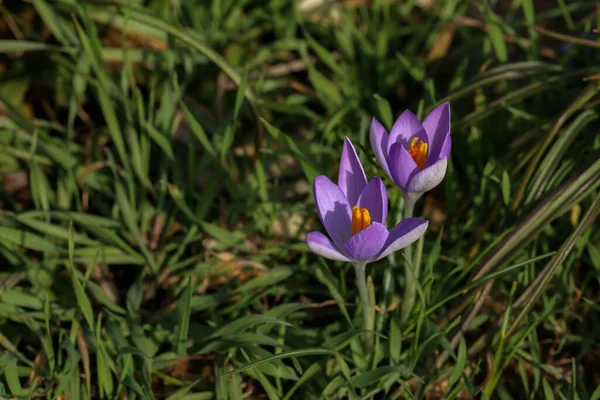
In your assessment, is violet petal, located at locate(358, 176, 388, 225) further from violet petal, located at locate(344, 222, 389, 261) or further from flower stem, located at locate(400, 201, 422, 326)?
flower stem, located at locate(400, 201, 422, 326)

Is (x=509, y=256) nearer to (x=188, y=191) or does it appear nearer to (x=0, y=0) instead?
(x=188, y=191)

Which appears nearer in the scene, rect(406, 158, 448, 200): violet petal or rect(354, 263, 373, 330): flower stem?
rect(406, 158, 448, 200): violet petal

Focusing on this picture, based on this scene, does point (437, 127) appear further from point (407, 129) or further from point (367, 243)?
point (367, 243)

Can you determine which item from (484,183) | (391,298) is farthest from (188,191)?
(484,183)

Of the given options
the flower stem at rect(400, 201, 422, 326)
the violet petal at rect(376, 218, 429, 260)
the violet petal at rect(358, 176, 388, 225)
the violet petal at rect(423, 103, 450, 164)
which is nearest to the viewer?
the violet petal at rect(376, 218, 429, 260)

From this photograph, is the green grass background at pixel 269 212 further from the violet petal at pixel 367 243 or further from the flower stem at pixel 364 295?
the violet petal at pixel 367 243

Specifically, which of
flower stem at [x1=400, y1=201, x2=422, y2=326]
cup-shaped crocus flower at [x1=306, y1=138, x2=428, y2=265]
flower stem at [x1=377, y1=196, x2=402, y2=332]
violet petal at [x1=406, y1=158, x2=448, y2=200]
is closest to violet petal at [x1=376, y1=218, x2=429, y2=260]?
cup-shaped crocus flower at [x1=306, y1=138, x2=428, y2=265]

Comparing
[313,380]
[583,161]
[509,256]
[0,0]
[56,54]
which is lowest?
[313,380]

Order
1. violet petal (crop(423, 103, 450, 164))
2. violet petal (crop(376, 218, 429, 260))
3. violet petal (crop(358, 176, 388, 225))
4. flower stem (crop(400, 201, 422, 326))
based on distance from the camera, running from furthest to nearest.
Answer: flower stem (crop(400, 201, 422, 326)) < violet petal (crop(423, 103, 450, 164)) < violet petal (crop(358, 176, 388, 225)) < violet petal (crop(376, 218, 429, 260))
